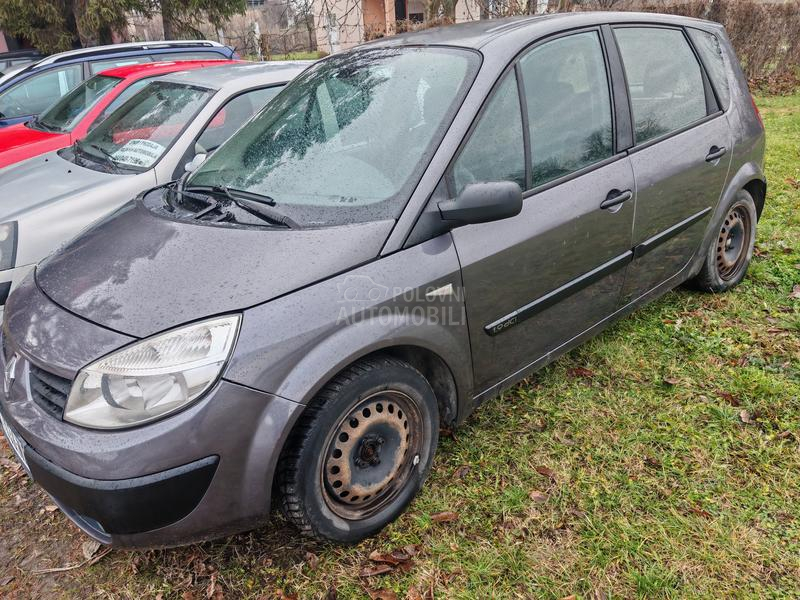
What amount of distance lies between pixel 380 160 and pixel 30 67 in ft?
21.0

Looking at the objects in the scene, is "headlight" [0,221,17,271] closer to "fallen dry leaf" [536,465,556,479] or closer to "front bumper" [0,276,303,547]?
"front bumper" [0,276,303,547]

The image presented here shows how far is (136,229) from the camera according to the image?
2432mm

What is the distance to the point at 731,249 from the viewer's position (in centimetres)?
397

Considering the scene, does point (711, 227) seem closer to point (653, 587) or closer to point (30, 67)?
point (653, 587)

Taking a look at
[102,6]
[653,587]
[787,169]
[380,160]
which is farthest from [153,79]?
[102,6]

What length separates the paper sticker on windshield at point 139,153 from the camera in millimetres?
4082

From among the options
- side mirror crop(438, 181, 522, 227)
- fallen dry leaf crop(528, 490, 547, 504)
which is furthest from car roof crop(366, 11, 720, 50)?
fallen dry leaf crop(528, 490, 547, 504)

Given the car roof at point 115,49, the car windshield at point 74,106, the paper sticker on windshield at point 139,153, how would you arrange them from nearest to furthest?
the paper sticker on windshield at point 139,153 → the car windshield at point 74,106 → the car roof at point 115,49

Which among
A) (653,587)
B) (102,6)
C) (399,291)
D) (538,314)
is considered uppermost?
(102,6)

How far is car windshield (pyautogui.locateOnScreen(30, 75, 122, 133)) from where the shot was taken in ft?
18.1

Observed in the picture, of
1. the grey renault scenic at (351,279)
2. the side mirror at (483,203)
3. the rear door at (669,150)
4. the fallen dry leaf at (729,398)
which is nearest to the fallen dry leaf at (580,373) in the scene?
the grey renault scenic at (351,279)

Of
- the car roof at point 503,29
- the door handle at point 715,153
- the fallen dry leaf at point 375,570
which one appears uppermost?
the car roof at point 503,29

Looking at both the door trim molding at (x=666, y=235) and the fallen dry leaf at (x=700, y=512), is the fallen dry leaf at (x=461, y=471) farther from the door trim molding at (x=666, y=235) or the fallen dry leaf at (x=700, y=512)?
the door trim molding at (x=666, y=235)

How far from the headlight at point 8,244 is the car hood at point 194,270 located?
4.20ft
